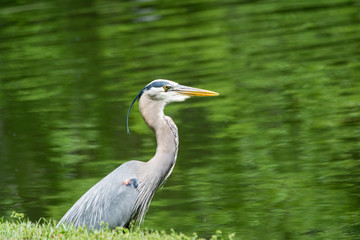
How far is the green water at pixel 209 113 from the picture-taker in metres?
7.57

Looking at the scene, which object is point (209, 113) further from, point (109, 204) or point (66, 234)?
point (66, 234)

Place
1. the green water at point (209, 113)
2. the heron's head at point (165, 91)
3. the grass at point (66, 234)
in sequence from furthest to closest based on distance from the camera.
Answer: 1. the green water at point (209, 113)
2. the heron's head at point (165, 91)
3. the grass at point (66, 234)

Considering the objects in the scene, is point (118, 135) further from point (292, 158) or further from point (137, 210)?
point (137, 210)

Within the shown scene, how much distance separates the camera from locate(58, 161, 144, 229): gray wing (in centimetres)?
593

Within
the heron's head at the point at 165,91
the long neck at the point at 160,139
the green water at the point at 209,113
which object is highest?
the heron's head at the point at 165,91

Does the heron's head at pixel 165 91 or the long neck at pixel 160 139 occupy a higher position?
the heron's head at pixel 165 91

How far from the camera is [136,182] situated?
6.11 meters

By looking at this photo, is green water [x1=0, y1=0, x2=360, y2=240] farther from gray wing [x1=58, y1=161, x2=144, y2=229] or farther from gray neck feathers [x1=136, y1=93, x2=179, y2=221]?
gray wing [x1=58, y1=161, x2=144, y2=229]

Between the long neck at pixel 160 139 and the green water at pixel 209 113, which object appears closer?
the long neck at pixel 160 139

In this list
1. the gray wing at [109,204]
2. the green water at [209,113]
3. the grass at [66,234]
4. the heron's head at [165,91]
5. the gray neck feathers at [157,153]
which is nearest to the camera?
the grass at [66,234]

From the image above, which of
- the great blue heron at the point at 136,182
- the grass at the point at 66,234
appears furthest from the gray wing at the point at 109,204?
the grass at the point at 66,234

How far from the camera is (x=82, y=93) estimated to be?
1287 cm

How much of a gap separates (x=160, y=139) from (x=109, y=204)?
762 millimetres

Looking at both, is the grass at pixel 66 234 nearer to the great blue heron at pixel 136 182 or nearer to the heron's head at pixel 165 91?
the great blue heron at pixel 136 182
